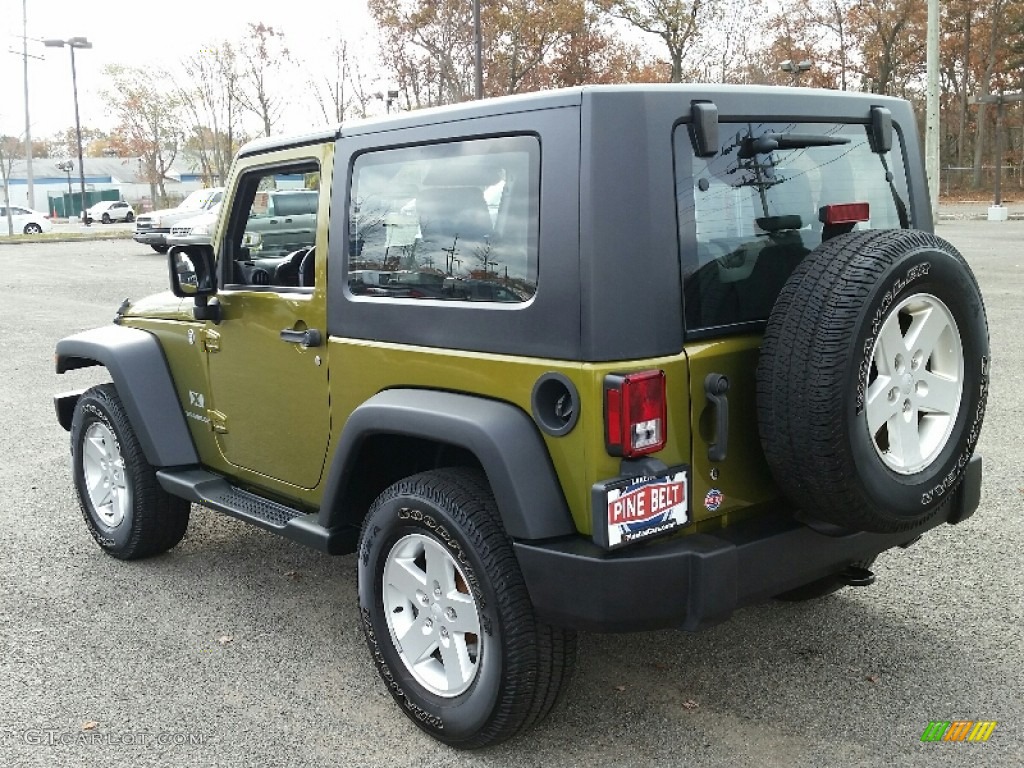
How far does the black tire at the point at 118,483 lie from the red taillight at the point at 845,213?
308cm

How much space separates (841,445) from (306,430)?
1.95m

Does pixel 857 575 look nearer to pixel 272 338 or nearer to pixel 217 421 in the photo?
pixel 272 338

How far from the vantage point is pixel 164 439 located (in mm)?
4484

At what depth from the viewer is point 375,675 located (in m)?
3.67

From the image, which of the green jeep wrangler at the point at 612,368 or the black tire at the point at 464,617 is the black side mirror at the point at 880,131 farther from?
the black tire at the point at 464,617

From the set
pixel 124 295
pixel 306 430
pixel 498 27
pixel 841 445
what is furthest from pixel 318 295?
pixel 498 27

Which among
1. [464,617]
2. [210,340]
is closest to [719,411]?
[464,617]

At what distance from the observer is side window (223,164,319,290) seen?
3.94 metres

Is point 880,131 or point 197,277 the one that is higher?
point 880,131

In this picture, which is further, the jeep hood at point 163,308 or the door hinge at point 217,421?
the jeep hood at point 163,308

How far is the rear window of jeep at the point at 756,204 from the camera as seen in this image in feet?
9.53

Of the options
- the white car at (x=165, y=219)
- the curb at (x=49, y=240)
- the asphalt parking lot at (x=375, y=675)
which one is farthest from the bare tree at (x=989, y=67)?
the asphalt parking lot at (x=375, y=675)

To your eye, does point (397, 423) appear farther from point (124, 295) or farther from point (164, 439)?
point (124, 295)

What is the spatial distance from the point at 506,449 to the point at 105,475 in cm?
284
